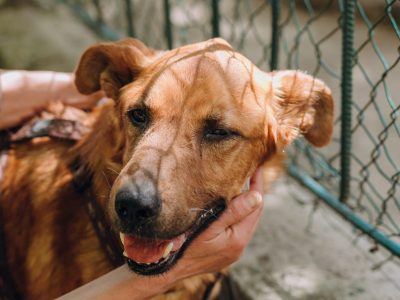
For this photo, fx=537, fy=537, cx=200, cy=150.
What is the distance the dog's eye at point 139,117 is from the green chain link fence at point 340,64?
1159mm

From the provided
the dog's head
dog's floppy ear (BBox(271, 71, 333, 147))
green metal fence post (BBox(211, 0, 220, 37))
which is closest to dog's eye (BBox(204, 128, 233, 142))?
the dog's head

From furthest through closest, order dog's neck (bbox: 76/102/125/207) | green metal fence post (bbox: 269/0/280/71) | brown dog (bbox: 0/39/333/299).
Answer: green metal fence post (bbox: 269/0/280/71) < dog's neck (bbox: 76/102/125/207) < brown dog (bbox: 0/39/333/299)

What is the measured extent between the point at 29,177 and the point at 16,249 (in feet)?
1.24

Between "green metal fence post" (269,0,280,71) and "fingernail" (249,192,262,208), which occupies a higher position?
"green metal fence post" (269,0,280,71)

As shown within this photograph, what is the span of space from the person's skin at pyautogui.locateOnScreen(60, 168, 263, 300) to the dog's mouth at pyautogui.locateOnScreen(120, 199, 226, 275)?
2.6 inches

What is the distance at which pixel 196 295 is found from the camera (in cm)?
279

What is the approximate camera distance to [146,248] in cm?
225

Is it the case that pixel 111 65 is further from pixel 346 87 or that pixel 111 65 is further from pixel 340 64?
pixel 340 64

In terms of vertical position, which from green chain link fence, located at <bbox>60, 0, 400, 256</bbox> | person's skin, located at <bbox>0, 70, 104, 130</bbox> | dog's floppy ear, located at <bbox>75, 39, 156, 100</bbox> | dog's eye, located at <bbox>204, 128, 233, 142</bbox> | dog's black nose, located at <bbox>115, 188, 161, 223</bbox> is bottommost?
green chain link fence, located at <bbox>60, 0, 400, 256</bbox>

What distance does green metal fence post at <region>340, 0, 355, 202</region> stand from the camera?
2787 millimetres

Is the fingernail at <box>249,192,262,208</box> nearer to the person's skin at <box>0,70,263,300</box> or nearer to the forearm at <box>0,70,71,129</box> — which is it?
the person's skin at <box>0,70,263,300</box>

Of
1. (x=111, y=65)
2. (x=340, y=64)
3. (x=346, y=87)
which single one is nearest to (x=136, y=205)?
(x=111, y=65)

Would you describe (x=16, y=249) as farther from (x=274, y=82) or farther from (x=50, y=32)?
(x=50, y=32)

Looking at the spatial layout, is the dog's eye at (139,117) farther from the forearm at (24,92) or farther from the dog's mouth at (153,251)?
the forearm at (24,92)
